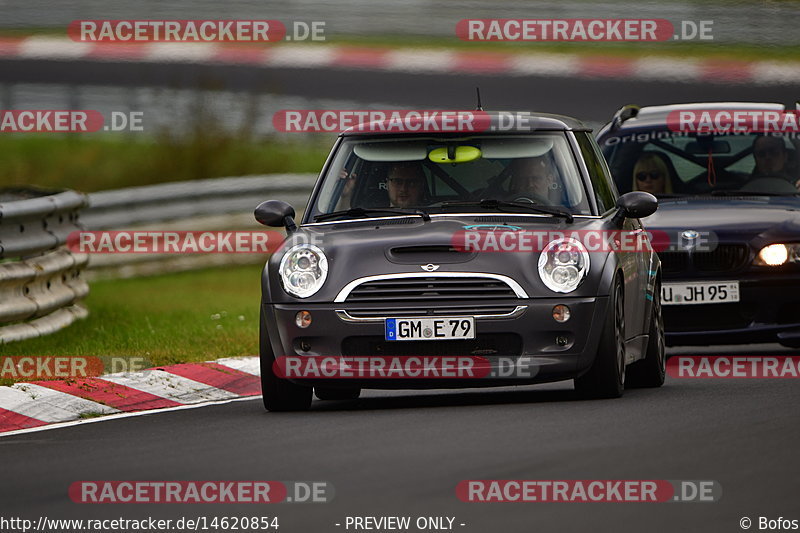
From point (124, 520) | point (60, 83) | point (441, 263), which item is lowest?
point (124, 520)

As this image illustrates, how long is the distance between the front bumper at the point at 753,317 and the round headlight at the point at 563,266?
112 inches

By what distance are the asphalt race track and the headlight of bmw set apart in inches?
75.4

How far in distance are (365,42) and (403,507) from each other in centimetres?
2118

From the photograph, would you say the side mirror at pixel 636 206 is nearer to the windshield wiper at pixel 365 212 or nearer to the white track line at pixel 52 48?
the windshield wiper at pixel 365 212

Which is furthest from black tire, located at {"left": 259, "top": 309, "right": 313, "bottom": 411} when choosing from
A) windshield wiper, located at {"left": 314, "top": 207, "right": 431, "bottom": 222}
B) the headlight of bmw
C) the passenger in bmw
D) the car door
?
the passenger in bmw

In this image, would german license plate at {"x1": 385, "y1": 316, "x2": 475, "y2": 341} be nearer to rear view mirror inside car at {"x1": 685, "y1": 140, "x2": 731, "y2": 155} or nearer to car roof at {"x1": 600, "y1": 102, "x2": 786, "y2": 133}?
rear view mirror inside car at {"x1": 685, "y1": 140, "x2": 731, "y2": 155}

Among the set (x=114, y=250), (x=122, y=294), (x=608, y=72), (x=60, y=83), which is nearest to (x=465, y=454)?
(x=122, y=294)

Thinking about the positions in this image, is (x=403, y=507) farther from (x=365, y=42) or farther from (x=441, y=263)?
(x=365, y=42)

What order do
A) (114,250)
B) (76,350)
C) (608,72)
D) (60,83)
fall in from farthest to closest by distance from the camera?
(608,72)
(60,83)
(114,250)
(76,350)

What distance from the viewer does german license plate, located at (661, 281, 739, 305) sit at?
13.0 meters

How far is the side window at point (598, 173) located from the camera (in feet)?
37.3

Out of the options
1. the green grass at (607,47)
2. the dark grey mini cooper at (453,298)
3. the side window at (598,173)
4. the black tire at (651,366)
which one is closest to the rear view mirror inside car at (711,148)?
the side window at (598,173)

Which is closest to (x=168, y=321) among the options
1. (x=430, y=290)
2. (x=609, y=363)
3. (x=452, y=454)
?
(x=430, y=290)

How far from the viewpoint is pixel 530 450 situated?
27.4ft
